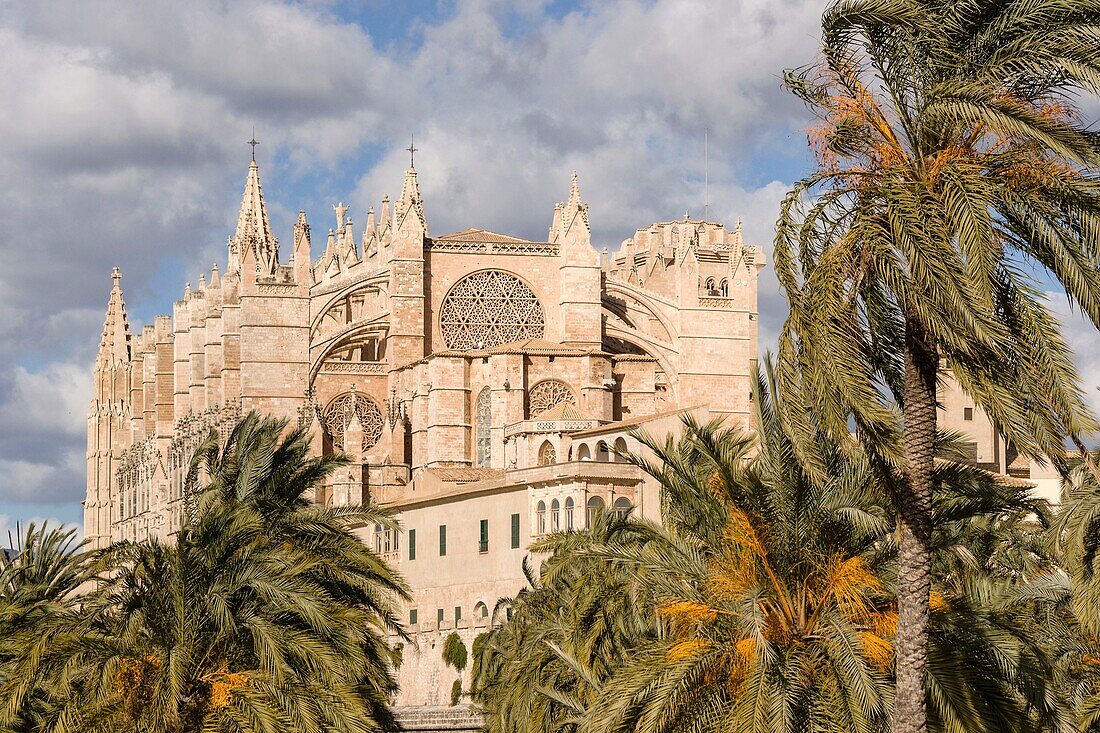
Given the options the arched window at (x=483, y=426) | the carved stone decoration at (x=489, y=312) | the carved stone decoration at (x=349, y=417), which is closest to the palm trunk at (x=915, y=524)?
the arched window at (x=483, y=426)

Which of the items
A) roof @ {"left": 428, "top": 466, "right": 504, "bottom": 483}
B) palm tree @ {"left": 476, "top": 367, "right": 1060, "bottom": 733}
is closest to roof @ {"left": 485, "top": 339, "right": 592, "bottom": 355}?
roof @ {"left": 428, "top": 466, "right": 504, "bottom": 483}

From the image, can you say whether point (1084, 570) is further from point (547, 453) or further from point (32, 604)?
point (547, 453)

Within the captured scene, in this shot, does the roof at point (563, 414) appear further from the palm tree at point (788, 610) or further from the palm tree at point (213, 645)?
the palm tree at point (788, 610)

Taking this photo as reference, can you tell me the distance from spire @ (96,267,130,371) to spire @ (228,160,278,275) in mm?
14753

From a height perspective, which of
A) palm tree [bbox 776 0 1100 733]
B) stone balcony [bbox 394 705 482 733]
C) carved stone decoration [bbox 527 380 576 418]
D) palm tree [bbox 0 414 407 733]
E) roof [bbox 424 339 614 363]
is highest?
roof [bbox 424 339 614 363]

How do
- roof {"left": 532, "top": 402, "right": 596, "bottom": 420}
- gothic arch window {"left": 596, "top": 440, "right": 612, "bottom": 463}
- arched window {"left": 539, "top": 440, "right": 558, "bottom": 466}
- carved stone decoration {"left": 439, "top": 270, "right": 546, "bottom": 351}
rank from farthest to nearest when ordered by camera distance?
carved stone decoration {"left": 439, "top": 270, "right": 546, "bottom": 351} → roof {"left": 532, "top": 402, "right": 596, "bottom": 420} → arched window {"left": 539, "top": 440, "right": 558, "bottom": 466} → gothic arch window {"left": 596, "top": 440, "right": 612, "bottom": 463}

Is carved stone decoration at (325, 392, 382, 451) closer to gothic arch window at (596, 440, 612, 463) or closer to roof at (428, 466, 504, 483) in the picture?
roof at (428, 466, 504, 483)

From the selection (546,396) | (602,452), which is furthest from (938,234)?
(546,396)

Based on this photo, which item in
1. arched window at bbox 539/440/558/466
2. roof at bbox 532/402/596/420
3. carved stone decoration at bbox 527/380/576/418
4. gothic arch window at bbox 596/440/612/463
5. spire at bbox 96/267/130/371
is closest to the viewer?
gothic arch window at bbox 596/440/612/463

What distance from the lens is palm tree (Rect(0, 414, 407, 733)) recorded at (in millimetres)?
20875

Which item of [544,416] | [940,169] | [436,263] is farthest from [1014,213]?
[436,263]

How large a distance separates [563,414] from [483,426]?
419 cm

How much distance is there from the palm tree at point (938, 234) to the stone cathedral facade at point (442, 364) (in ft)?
112

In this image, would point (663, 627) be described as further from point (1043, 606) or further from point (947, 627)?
point (1043, 606)
